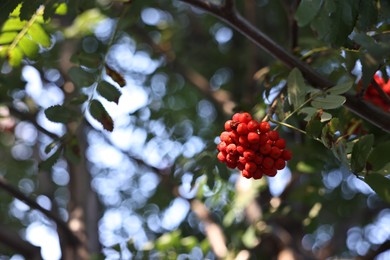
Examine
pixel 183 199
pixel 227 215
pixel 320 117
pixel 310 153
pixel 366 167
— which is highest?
pixel 320 117

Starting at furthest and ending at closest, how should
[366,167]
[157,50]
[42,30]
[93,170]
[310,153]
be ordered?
[93,170]
[157,50]
[310,153]
[42,30]
[366,167]

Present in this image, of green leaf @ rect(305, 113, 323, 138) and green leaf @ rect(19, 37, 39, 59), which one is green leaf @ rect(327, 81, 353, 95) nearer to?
green leaf @ rect(305, 113, 323, 138)

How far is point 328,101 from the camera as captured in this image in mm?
1496

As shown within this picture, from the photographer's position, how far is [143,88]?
12.4 ft

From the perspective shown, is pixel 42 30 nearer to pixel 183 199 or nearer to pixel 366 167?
pixel 366 167

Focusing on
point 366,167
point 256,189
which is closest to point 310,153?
point 256,189

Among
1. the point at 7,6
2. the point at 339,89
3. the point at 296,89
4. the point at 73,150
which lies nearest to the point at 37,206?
the point at 73,150

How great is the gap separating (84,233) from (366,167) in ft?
6.11

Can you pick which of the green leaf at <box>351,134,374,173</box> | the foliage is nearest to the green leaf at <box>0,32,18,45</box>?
the foliage

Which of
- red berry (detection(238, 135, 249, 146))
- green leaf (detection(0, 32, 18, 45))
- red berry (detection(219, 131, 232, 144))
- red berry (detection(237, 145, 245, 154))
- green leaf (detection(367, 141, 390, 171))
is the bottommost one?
green leaf (detection(367, 141, 390, 171))

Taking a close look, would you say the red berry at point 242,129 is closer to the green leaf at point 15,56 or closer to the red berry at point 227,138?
the red berry at point 227,138

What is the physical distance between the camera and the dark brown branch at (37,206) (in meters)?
2.49

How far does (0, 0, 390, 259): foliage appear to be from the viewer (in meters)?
1.60

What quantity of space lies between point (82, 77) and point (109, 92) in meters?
0.26
